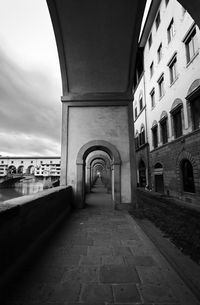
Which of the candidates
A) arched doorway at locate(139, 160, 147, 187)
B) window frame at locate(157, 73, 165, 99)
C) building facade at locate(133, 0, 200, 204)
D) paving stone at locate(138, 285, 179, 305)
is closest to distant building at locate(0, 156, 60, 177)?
arched doorway at locate(139, 160, 147, 187)

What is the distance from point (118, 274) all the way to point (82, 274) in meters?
0.54

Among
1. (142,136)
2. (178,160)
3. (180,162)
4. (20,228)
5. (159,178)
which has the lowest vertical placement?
(20,228)

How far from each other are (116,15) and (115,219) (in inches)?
274

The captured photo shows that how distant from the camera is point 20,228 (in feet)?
8.49

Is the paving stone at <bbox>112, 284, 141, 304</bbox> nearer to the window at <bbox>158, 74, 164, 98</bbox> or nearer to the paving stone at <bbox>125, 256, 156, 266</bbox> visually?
the paving stone at <bbox>125, 256, 156, 266</bbox>

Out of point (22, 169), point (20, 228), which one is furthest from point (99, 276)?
point (22, 169)

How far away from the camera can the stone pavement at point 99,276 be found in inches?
74.9

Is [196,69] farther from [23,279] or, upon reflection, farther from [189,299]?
[23,279]

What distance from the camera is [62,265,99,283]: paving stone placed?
2.27 meters

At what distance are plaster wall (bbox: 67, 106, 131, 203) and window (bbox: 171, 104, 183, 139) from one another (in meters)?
4.56

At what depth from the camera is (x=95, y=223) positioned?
196 inches

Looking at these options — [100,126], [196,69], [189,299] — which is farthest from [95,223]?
[196,69]

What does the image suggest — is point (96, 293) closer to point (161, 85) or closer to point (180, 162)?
point (180, 162)

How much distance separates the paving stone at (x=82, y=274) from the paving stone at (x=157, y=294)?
66 cm
